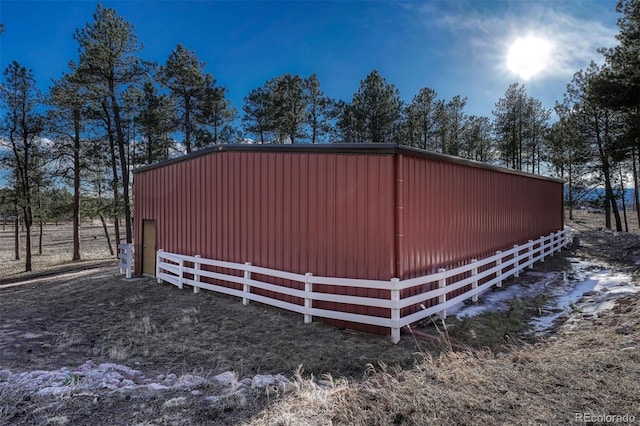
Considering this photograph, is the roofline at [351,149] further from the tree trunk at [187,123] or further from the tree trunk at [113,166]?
the tree trunk at [113,166]

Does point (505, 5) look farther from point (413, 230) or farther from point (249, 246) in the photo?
point (249, 246)

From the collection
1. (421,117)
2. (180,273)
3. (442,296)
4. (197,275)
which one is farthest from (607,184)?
(180,273)

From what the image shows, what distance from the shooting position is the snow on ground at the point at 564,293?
6.32m

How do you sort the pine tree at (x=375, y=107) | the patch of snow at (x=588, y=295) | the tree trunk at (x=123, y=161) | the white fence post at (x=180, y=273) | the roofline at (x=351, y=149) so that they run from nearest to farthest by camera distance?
the roofline at (x=351, y=149) < the patch of snow at (x=588, y=295) < the white fence post at (x=180, y=273) < the tree trunk at (x=123, y=161) < the pine tree at (x=375, y=107)

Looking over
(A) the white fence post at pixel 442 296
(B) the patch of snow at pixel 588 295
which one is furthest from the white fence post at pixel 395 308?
(B) the patch of snow at pixel 588 295

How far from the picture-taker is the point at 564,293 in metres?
7.83

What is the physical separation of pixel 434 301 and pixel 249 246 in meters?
3.88

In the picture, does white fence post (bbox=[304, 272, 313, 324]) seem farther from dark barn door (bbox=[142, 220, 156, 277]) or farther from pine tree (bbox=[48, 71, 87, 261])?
pine tree (bbox=[48, 71, 87, 261])

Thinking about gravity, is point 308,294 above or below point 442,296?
above

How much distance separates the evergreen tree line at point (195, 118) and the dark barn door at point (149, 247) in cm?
810

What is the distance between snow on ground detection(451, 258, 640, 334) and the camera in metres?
6.32

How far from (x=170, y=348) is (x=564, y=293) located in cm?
809

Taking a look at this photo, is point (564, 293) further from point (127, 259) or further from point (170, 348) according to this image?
point (127, 259)

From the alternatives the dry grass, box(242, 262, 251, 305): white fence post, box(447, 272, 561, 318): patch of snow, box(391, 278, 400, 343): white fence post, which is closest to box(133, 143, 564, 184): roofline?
box(391, 278, 400, 343): white fence post
